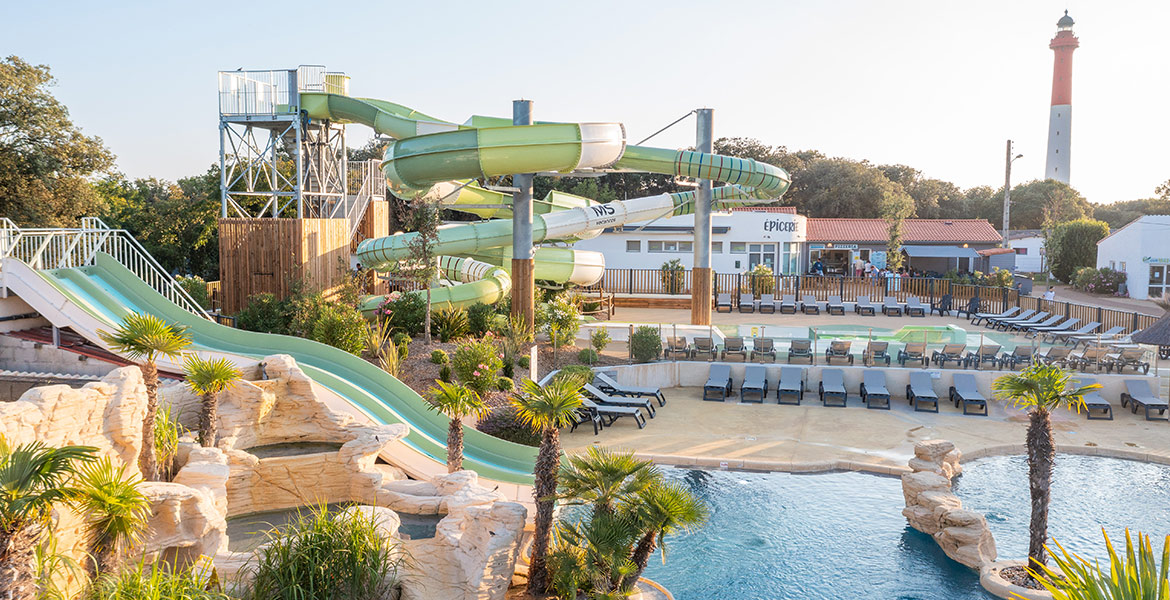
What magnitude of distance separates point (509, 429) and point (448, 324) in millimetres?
4115

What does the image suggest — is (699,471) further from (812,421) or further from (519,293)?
(519,293)

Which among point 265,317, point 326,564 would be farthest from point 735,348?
point 326,564

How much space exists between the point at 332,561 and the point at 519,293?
11.2 m

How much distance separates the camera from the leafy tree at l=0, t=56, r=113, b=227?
22.2 m

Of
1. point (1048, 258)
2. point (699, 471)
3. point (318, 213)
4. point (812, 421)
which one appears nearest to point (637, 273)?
point (318, 213)

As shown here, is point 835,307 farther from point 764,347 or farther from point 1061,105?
point 1061,105

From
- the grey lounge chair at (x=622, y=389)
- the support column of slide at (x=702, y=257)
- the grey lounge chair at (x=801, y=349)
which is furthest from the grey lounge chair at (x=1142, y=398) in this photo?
the support column of slide at (x=702, y=257)

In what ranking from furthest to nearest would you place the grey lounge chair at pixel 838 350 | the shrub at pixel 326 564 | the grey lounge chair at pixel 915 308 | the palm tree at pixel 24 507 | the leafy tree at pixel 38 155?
the grey lounge chair at pixel 915 308
the leafy tree at pixel 38 155
the grey lounge chair at pixel 838 350
the shrub at pixel 326 564
the palm tree at pixel 24 507

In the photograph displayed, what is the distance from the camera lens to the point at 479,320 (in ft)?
57.2

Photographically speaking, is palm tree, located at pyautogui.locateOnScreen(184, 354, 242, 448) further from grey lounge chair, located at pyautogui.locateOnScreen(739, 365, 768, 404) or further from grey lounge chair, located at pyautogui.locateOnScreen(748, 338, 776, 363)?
grey lounge chair, located at pyautogui.locateOnScreen(748, 338, 776, 363)

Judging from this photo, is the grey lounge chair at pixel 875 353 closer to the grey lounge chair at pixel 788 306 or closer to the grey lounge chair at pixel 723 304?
the grey lounge chair at pixel 788 306

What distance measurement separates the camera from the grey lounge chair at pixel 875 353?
17.5 m

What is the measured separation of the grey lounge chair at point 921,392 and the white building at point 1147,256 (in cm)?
2486

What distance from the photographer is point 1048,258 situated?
134ft
